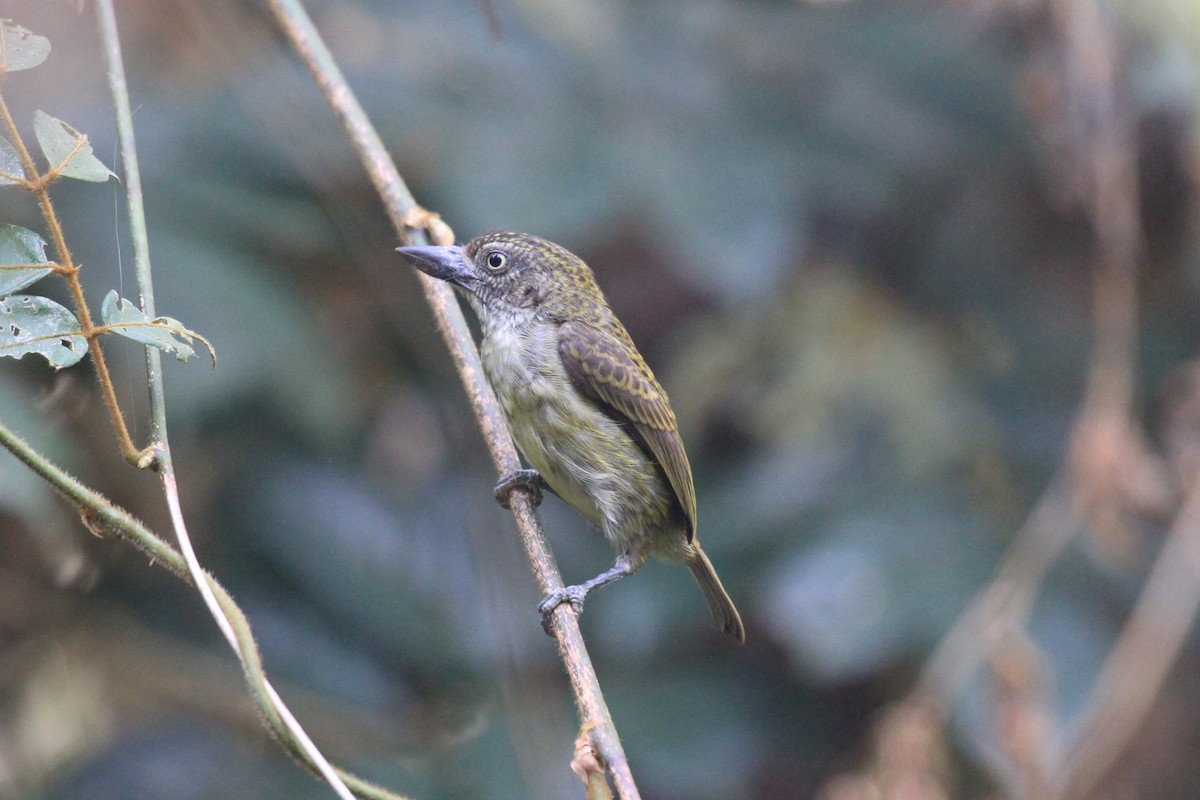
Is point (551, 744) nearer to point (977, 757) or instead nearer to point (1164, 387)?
point (977, 757)

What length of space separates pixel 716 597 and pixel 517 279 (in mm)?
1010

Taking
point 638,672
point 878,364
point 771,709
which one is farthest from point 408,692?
point 878,364

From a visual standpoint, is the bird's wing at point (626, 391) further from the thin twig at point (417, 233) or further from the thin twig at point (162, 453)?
the thin twig at point (162, 453)

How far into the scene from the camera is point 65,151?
5.54 ft

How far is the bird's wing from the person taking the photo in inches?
121

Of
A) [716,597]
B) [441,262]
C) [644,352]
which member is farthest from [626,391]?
[644,352]

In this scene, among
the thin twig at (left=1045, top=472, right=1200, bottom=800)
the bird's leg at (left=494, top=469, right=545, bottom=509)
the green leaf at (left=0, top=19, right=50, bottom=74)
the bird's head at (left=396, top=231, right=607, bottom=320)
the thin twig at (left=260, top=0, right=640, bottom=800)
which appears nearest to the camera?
the green leaf at (left=0, top=19, right=50, bottom=74)

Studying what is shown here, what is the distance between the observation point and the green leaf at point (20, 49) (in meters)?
1.69

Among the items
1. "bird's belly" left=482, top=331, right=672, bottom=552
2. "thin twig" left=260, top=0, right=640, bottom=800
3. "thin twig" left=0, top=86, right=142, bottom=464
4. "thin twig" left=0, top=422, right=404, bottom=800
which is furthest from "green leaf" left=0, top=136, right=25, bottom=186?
"bird's belly" left=482, top=331, right=672, bottom=552

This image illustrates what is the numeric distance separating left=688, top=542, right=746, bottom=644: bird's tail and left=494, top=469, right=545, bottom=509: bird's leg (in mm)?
476

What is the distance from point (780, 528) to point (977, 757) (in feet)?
2.73

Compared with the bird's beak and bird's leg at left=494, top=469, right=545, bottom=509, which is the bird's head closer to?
the bird's beak

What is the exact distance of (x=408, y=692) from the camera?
371 cm

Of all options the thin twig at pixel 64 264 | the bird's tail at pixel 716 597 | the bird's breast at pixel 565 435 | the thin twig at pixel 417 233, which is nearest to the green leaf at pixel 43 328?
the thin twig at pixel 64 264
